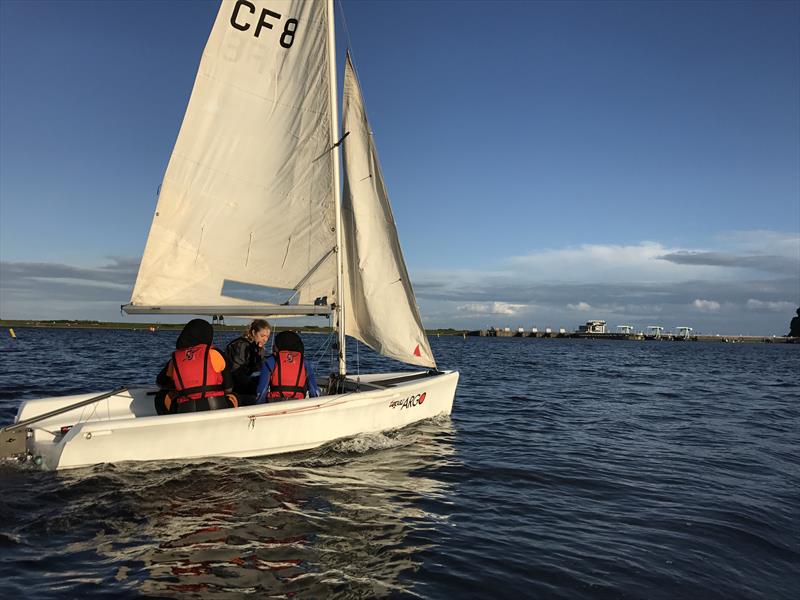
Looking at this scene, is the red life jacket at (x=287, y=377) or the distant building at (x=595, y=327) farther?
the distant building at (x=595, y=327)

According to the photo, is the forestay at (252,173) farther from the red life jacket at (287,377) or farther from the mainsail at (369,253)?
the red life jacket at (287,377)

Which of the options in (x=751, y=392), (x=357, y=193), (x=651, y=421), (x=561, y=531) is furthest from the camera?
(x=751, y=392)

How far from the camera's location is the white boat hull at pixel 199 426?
7051 millimetres

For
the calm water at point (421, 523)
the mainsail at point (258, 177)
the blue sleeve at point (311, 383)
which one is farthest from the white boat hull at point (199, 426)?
the mainsail at point (258, 177)

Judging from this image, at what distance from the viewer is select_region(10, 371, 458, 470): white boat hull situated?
705 cm

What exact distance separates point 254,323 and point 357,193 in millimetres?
3517

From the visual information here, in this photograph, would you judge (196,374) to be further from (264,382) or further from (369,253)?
(369,253)

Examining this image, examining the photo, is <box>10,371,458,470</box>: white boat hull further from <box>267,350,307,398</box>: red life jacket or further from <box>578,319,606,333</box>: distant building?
<box>578,319,606,333</box>: distant building

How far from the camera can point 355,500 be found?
702 centimetres

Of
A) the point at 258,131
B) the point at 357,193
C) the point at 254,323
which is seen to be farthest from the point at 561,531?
the point at 258,131

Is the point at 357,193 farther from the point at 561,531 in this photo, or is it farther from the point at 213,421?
the point at 561,531

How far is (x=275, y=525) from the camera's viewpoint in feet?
19.7

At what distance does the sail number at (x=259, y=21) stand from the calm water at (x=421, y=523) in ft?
24.3

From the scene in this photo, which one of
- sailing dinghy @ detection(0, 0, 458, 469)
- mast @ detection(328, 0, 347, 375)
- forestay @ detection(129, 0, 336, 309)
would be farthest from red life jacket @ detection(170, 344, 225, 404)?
mast @ detection(328, 0, 347, 375)
